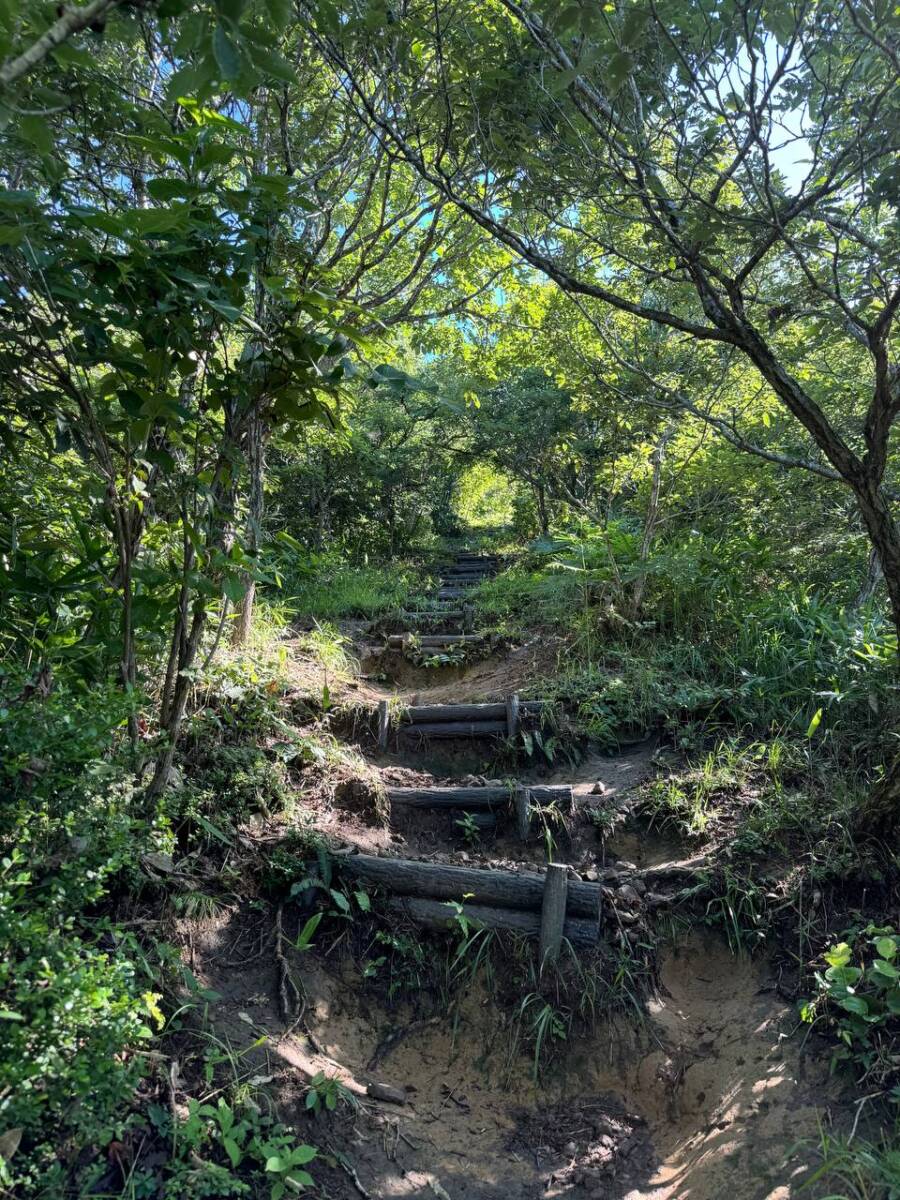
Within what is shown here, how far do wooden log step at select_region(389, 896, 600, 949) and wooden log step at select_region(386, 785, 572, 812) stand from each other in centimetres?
81

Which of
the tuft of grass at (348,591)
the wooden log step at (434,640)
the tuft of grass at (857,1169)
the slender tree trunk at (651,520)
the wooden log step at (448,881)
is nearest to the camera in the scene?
the tuft of grass at (857,1169)

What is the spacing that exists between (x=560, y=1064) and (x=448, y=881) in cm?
84

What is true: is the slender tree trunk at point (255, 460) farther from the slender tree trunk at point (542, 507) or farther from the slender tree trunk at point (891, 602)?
the slender tree trunk at point (542, 507)

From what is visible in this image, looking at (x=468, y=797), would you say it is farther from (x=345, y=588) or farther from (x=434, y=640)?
(x=345, y=588)

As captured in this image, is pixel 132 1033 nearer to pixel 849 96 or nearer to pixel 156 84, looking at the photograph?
pixel 849 96

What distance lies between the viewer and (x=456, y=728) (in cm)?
480

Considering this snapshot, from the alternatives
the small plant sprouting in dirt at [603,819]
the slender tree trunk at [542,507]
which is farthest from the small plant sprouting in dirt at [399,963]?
the slender tree trunk at [542,507]

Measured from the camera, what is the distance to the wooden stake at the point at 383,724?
477 cm

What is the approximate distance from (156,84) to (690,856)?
19.3 feet

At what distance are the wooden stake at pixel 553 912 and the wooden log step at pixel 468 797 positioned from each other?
81 centimetres

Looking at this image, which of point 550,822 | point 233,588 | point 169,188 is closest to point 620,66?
point 169,188

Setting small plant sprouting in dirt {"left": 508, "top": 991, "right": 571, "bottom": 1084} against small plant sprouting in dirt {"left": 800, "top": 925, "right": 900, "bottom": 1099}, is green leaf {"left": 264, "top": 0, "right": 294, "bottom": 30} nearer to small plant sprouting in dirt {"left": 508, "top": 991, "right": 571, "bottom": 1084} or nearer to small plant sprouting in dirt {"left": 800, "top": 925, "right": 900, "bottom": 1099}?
small plant sprouting in dirt {"left": 800, "top": 925, "right": 900, "bottom": 1099}

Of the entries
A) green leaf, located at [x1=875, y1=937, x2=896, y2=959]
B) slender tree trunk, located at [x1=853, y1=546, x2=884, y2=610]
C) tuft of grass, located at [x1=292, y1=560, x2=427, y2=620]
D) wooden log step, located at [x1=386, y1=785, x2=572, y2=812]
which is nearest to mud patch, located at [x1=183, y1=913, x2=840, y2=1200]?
green leaf, located at [x1=875, y1=937, x2=896, y2=959]

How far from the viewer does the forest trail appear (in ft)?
7.71
